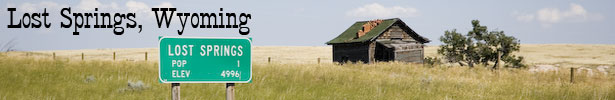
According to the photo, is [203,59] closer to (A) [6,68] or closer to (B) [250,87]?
(B) [250,87]

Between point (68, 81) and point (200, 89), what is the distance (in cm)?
360

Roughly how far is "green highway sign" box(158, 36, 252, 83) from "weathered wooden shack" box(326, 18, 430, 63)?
86.3 ft

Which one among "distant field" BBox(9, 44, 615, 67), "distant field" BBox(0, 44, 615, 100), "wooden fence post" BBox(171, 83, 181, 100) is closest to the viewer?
"wooden fence post" BBox(171, 83, 181, 100)

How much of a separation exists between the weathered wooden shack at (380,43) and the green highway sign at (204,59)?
26298mm

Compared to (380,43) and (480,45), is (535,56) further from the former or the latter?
(380,43)

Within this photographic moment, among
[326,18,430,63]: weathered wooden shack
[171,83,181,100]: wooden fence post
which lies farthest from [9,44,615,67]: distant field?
[171,83,181,100]: wooden fence post

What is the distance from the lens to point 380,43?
32719 millimetres

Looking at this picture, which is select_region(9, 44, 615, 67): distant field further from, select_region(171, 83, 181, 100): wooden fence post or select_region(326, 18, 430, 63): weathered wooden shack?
select_region(171, 83, 181, 100): wooden fence post

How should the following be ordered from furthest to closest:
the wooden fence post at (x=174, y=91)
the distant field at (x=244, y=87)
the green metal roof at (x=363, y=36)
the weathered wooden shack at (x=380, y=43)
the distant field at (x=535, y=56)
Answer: the distant field at (x=535, y=56)
the green metal roof at (x=363, y=36)
the weathered wooden shack at (x=380, y=43)
the distant field at (x=244, y=87)
the wooden fence post at (x=174, y=91)

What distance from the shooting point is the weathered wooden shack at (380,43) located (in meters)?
32.8

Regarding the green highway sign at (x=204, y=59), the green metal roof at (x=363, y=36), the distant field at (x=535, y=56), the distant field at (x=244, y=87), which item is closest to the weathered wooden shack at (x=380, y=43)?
the green metal roof at (x=363, y=36)

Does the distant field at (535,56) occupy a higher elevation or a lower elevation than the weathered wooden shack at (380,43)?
lower

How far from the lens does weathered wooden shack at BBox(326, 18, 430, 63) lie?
32.8m

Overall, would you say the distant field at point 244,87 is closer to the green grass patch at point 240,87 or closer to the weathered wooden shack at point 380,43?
the green grass patch at point 240,87
